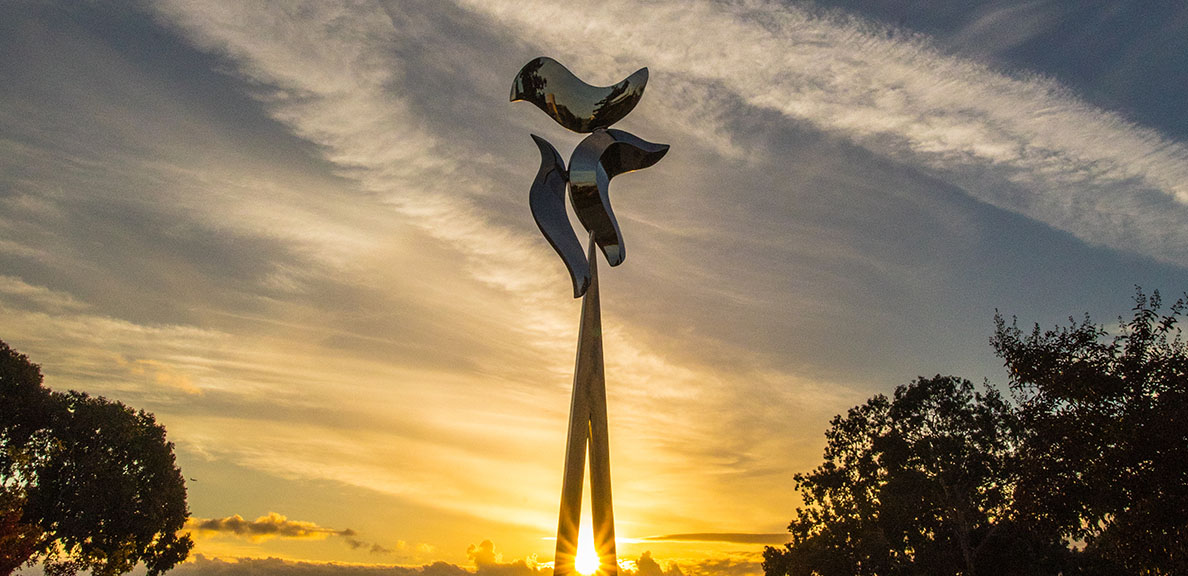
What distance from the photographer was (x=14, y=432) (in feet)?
88.1

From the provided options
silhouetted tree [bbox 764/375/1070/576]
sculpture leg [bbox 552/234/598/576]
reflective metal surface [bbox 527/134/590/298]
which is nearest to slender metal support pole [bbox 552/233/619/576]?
sculpture leg [bbox 552/234/598/576]

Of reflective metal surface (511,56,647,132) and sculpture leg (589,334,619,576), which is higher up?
reflective metal surface (511,56,647,132)

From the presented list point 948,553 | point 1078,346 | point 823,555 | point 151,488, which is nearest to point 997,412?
point 948,553

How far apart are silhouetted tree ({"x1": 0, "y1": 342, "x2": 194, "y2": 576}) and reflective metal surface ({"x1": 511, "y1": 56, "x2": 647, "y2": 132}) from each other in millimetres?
23036

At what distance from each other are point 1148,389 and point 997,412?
15126mm

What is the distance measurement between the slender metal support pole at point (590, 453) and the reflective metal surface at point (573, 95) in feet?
11.0

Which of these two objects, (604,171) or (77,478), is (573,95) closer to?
(604,171)

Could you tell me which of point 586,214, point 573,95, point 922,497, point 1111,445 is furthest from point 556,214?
point 922,497

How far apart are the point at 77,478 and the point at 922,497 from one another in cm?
3155

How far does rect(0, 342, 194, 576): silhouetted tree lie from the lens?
26578 mm

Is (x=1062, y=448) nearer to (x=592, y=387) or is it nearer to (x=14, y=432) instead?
(x=592, y=387)

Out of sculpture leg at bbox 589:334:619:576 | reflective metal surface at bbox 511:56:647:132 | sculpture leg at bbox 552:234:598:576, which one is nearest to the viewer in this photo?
sculpture leg at bbox 552:234:598:576

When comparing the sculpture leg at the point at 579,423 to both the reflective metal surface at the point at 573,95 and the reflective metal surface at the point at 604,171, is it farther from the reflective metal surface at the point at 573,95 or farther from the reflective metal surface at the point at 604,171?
the reflective metal surface at the point at 573,95

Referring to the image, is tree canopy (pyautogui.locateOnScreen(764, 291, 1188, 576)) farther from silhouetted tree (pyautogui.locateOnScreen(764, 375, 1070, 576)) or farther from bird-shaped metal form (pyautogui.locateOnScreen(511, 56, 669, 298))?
bird-shaped metal form (pyautogui.locateOnScreen(511, 56, 669, 298))
